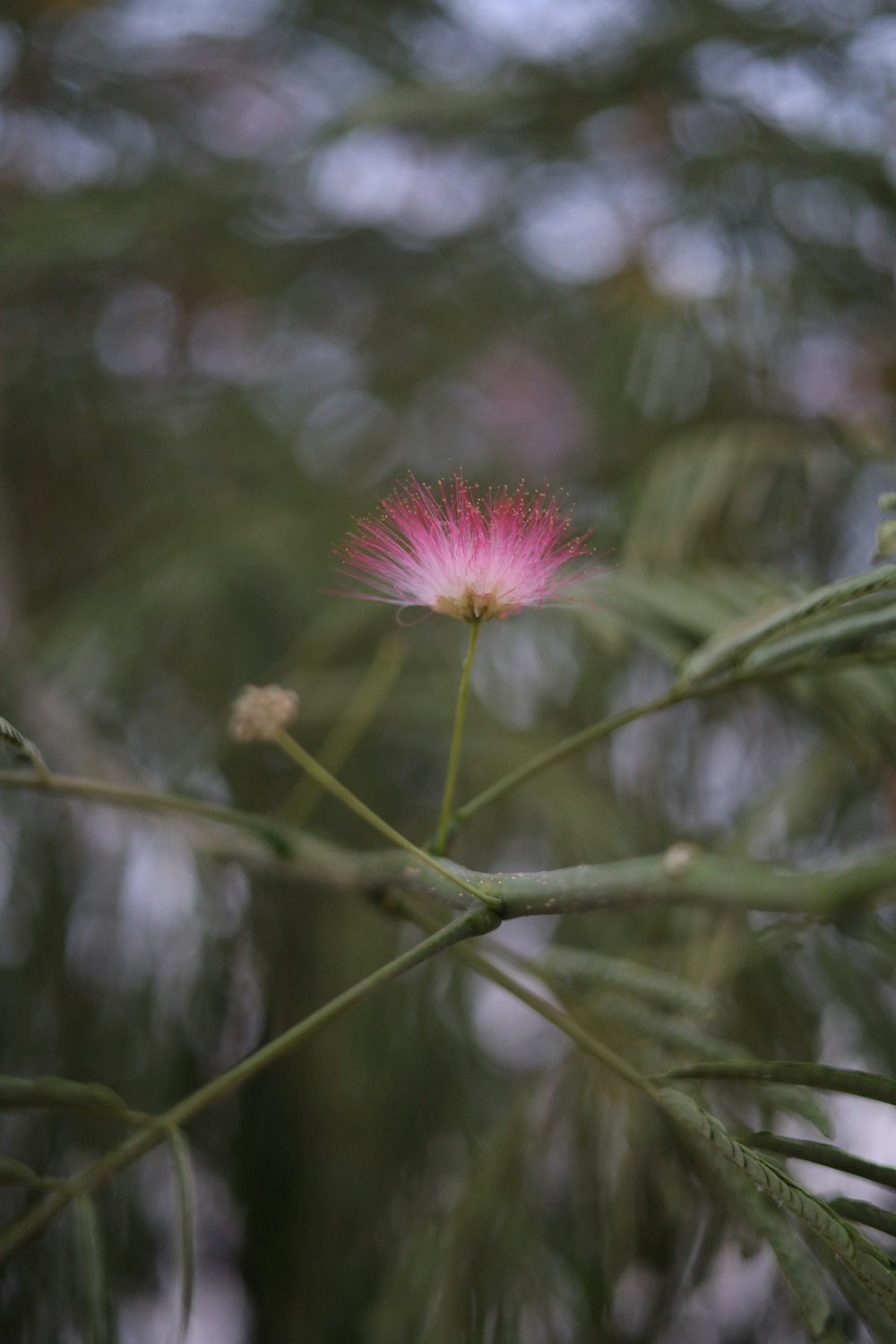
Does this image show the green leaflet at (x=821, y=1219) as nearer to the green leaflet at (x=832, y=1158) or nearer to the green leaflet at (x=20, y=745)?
the green leaflet at (x=832, y=1158)

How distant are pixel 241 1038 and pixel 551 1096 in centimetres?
33

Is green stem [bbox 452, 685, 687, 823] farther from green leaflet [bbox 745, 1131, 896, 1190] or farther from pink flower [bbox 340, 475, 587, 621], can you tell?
green leaflet [bbox 745, 1131, 896, 1190]

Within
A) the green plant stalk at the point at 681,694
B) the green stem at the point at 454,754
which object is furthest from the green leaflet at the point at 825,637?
the green stem at the point at 454,754

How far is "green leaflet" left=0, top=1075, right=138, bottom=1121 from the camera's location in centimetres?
42

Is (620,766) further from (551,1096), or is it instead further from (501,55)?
(501,55)

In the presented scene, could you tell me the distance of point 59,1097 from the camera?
43cm

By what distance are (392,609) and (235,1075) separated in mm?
584

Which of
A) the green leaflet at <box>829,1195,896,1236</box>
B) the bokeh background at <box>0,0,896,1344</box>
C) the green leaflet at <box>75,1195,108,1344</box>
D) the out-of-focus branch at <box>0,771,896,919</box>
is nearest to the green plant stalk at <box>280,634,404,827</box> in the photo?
the bokeh background at <box>0,0,896,1344</box>

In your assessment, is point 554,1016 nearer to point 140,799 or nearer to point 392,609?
point 140,799

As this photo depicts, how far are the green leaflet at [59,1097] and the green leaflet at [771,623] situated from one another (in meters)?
0.30

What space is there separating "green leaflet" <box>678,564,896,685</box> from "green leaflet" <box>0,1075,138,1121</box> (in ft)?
1.00

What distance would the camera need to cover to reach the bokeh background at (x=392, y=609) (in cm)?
73

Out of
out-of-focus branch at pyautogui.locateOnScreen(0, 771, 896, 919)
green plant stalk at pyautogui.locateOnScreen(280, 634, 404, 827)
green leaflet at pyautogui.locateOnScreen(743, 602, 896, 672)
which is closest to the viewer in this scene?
out-of-focus branch at pyautogui.locateOnScreen(0, 771, 896, 919)

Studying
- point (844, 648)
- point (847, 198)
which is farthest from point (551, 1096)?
point (847, 198)
